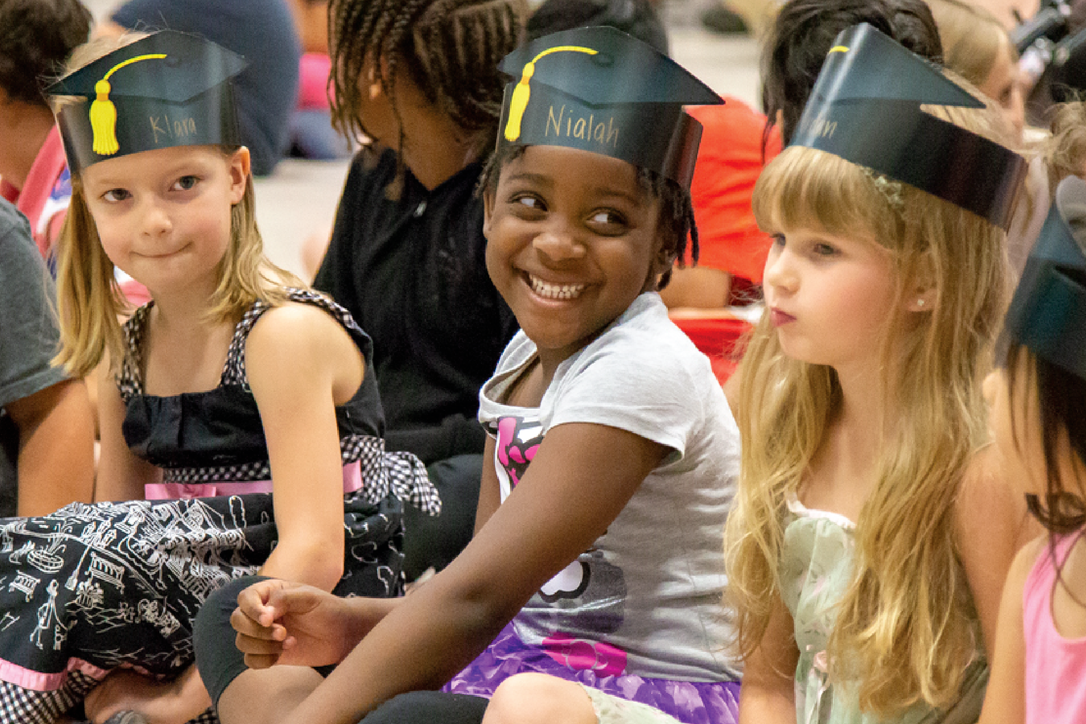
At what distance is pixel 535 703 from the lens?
1.12 meters

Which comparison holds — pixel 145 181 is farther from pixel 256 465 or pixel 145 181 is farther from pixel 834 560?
pixel 834 560

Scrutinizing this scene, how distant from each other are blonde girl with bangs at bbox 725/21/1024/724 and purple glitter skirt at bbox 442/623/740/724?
149 mm

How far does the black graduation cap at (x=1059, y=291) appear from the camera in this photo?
2.83 feet

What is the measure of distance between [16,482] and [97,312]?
1.18 feet

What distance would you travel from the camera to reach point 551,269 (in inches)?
53.9

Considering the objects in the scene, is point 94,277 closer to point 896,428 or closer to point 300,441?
point 300,441

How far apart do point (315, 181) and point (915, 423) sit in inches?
152

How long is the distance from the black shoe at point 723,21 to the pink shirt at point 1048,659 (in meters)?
7.08

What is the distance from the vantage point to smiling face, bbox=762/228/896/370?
1142 mm

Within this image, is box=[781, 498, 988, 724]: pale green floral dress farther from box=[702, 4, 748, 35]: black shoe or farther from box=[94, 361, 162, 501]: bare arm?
box=[702, 4, 748, 35]: black shoe

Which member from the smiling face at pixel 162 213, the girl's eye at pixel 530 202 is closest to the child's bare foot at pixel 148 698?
the smiling face at pixel 162 213

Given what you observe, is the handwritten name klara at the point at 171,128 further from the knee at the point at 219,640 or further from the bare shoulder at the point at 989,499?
the bare shoulder at the point at 989,499

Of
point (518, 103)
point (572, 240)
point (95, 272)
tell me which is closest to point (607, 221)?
point (572, 240)

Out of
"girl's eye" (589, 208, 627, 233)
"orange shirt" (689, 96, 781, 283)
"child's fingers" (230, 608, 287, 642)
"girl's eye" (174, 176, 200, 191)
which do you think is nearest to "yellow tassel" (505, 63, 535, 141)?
"girl's eye" (589, 208, 627, 233)
